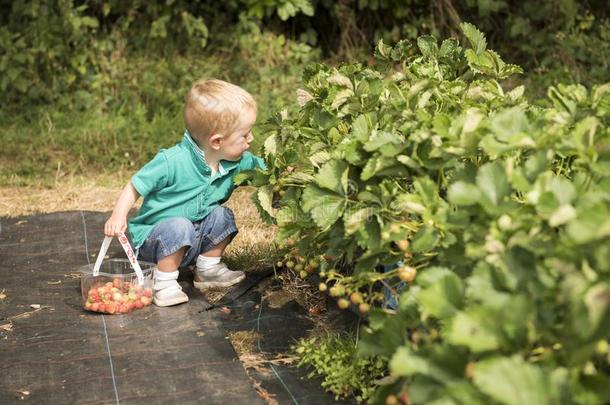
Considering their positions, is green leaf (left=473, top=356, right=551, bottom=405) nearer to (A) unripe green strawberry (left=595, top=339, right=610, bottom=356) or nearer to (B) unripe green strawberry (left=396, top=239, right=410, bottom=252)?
(A) unripe green strawberry (left=595, top=339, right=610, bottom=356)

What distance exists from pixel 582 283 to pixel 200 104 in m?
2.34

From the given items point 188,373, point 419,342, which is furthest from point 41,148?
point 419,342

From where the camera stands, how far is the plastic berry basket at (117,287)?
3498 mm

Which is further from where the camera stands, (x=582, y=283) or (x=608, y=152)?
(x=608, y=152)

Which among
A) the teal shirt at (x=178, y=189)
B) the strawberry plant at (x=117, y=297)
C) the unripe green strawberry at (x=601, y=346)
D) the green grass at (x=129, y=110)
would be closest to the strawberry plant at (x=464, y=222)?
the unripe green strawberry at (x=601, y=346)

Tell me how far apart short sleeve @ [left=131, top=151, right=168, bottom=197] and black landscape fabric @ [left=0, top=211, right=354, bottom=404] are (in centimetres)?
45

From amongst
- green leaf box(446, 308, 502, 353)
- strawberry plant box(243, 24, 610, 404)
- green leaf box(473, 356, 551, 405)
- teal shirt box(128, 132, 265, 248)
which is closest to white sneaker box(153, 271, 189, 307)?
teal shirt box(128, 132, 265, 248)

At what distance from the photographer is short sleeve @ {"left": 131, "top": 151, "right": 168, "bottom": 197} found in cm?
367

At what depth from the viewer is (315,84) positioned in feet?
11.5

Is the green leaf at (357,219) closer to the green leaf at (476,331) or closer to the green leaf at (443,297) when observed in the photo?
the green leaf at (443,297)

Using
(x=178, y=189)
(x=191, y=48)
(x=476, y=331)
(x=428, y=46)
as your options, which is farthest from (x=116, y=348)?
(x=191, y=48)

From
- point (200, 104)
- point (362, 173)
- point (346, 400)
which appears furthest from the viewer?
point (200, 104)

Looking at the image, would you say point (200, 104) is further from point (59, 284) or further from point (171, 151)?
point (59, 284)

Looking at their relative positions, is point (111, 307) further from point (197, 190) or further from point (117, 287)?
point (197, 190)
